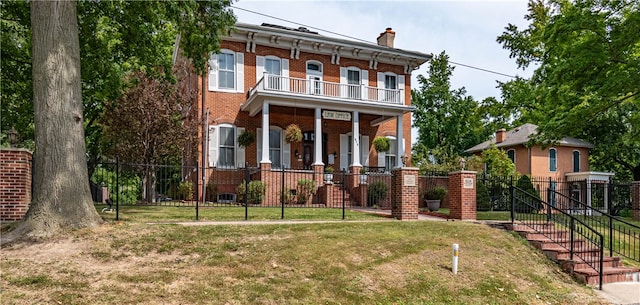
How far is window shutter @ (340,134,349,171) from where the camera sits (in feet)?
77.5

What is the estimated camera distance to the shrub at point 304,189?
19641 millimetres

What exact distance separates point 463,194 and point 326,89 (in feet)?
33.5

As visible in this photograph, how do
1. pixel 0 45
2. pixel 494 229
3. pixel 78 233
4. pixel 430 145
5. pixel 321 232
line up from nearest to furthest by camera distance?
pixel 78 233
pixel 321 232
pixel 494 229
pixel 0 45
pixel 430 145

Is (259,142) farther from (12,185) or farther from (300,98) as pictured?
(12,185)

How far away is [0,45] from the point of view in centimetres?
1329

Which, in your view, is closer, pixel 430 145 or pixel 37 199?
pixel 37 199

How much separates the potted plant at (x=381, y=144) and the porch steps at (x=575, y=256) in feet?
36.6

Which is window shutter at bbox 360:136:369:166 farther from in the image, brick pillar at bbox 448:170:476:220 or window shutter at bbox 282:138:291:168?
brick pillar at bbox 448:170:476:220

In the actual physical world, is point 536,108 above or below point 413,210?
above

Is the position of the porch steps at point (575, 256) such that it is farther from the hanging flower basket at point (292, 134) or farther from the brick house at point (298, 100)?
the hanging flower basket at point (292, 134)

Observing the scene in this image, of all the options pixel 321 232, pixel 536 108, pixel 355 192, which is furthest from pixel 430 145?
pixel 321 232

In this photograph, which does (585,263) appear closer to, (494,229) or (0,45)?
(494,229)

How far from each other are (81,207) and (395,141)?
1867 centimetres

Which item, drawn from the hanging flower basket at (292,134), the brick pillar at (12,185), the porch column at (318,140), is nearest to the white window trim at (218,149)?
the hanging flower basket at (292,134)
